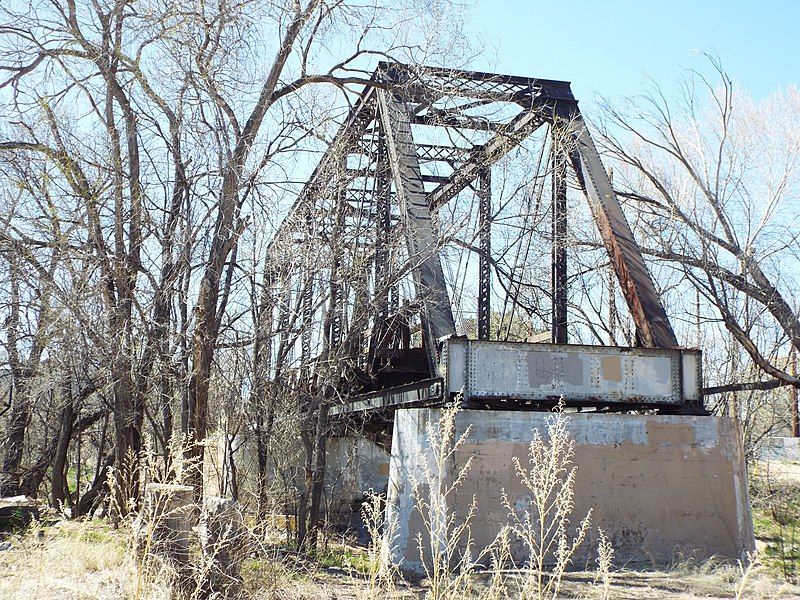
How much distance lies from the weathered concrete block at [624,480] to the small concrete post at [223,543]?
2.94 metres

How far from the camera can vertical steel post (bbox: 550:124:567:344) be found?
46.1 feet

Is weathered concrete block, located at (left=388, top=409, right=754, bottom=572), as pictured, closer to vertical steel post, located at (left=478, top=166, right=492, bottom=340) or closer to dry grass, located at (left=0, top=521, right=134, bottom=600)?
dry grass, located at (left=0, top=521, right=134, bottom=600)

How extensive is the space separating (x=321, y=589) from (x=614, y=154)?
537 inches

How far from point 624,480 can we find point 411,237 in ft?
16.9

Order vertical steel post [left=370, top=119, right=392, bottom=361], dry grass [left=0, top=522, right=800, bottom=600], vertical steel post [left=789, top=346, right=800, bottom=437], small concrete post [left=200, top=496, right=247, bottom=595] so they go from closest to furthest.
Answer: dry grass [left=0, top=522, right=800, bottom=600]
small concrete post [left=200, top=496, right=247, bottom=595]
vertical steel post [left=370, top=119, right=392, bottom=361]
vertical steel post [left=789, top=346, right=800, bottom=437]

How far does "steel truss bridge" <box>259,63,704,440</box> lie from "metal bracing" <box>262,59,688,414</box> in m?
0.03

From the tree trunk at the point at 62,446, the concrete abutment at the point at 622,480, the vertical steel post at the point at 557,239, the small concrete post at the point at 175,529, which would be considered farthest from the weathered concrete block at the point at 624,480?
the tree trunk at the point at 62,446

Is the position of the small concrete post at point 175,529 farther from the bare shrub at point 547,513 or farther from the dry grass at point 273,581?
the bare shrub at point 547,513

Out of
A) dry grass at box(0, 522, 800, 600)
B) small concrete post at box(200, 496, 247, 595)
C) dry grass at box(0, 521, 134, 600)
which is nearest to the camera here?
dry grass at box(0, 521, 134, 600)

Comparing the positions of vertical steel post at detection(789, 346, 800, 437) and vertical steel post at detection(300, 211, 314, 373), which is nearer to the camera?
vertical steel post at detection(300, 211, 314, 373)

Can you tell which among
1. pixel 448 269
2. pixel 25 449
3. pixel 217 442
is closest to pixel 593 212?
pixel 448 269

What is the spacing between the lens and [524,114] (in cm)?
1563

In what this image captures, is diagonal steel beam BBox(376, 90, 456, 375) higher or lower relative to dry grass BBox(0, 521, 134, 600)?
higher

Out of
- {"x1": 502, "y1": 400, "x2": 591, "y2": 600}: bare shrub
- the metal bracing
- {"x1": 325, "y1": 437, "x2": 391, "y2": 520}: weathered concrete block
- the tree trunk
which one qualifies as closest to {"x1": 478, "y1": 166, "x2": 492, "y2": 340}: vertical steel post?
the metal bracing
